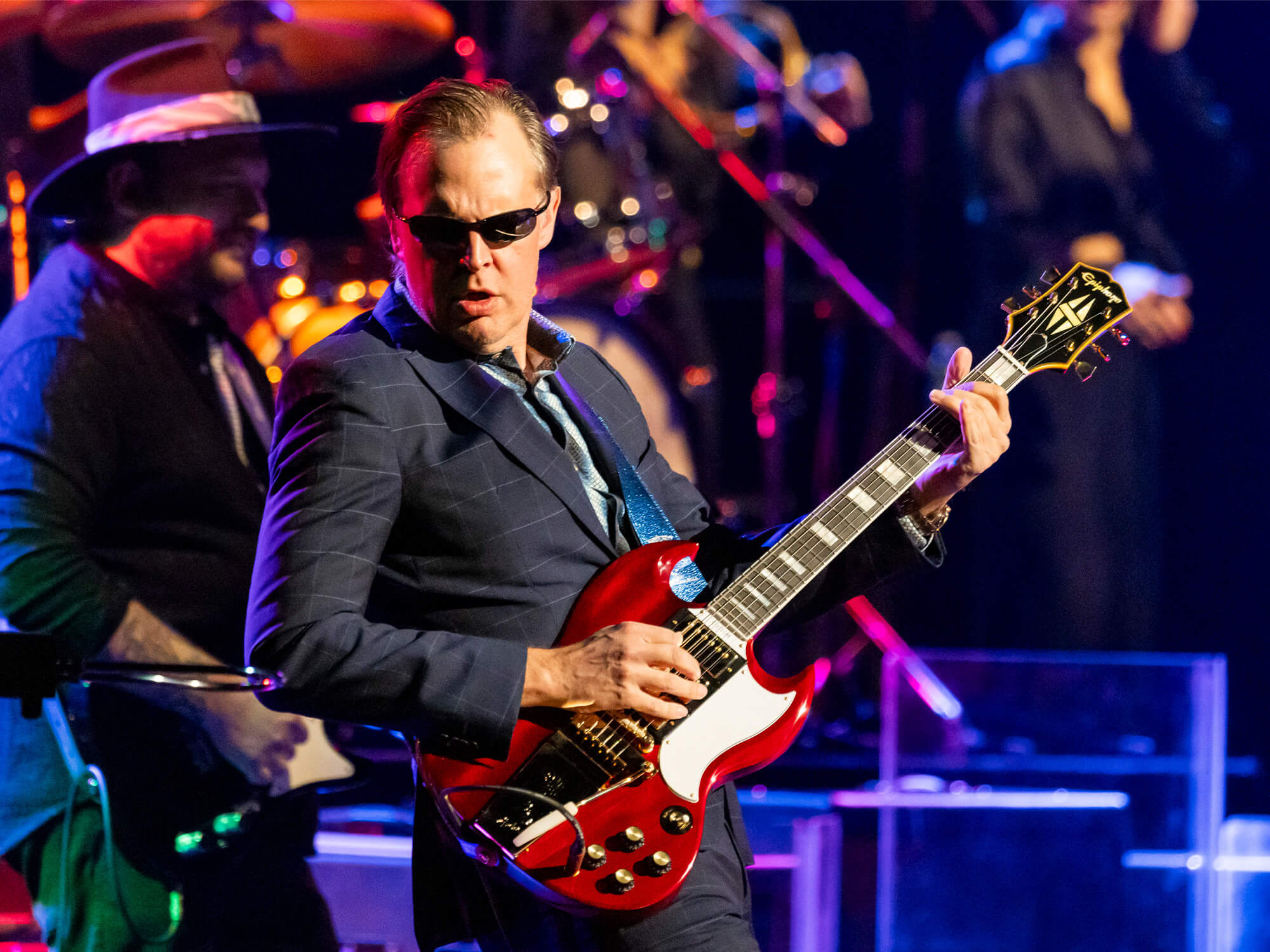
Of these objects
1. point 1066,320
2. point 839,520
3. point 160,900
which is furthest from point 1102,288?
point 160,900

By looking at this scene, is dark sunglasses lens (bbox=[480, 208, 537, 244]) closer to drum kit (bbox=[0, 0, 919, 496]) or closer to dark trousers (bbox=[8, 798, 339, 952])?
dark trousers (bbox=[8, 798, 339, 952])

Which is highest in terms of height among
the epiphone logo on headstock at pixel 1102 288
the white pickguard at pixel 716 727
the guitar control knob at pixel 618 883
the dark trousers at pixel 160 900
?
the epiphone logo on headstock at pixel 1102 288

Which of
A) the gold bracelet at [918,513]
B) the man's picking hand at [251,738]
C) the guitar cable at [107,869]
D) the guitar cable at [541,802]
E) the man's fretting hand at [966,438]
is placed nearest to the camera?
the guitar cable at [541,802]

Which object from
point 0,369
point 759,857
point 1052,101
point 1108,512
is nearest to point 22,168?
point 0,369

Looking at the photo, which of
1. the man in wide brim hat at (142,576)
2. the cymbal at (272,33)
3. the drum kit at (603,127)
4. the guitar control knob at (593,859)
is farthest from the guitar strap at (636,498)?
the cymbal at (272,33)

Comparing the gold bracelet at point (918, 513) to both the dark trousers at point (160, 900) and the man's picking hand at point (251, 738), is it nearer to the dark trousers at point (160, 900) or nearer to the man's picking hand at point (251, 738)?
the man's picking hand at point (251, 738)

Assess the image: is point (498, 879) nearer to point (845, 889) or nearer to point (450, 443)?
point (450, 443)

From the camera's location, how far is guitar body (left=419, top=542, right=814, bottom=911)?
72.8 inches

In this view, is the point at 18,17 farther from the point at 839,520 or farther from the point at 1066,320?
the point at 1066,320

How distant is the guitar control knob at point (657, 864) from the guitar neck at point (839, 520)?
1.30 feet

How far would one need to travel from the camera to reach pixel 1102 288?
242 centimetres

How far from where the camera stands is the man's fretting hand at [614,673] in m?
1.89

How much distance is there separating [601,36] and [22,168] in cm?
215

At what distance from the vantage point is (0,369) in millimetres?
2939
